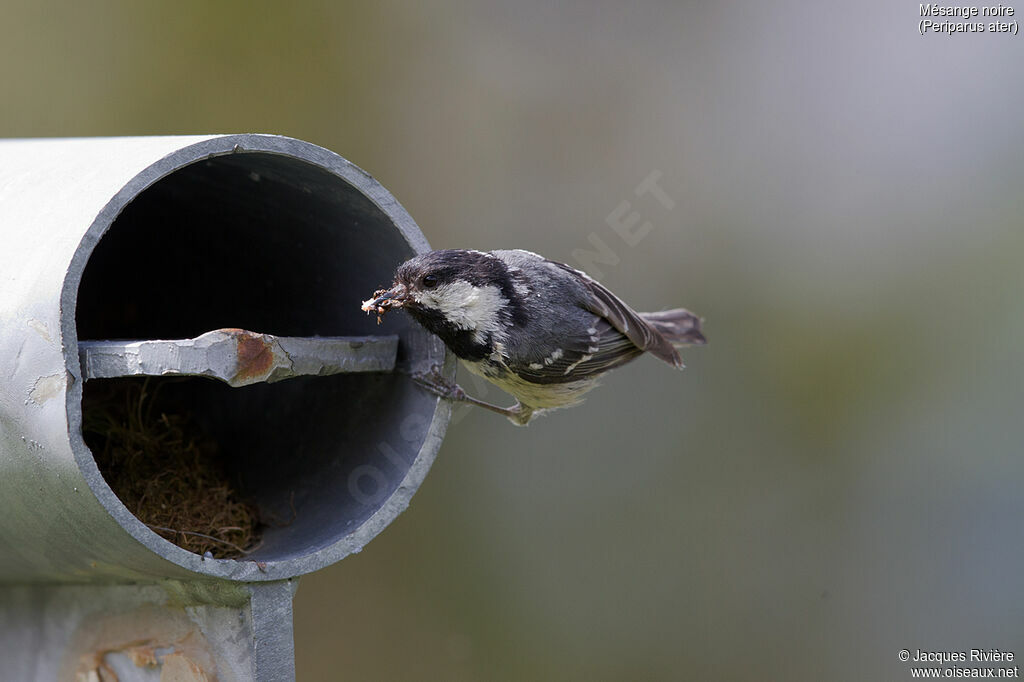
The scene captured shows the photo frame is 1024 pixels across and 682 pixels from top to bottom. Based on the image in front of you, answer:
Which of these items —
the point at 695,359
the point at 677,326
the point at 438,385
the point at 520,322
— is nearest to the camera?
the point at 438,385

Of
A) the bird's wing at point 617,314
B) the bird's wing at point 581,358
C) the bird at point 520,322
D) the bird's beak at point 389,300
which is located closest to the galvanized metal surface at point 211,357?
the bird's beak at point 389,300

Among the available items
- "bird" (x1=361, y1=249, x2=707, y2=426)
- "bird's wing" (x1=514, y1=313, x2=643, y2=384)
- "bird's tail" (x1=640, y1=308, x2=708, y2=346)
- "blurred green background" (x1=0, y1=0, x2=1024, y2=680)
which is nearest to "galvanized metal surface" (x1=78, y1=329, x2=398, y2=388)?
"bird" (x1=361, y1=249, x2=707, y2=426)

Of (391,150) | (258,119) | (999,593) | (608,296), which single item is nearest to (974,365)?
(999,593)

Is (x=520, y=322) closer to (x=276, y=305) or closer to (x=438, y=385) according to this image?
(x=438, y=385)

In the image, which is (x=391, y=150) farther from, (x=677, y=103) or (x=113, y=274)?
(x=113, y=274)

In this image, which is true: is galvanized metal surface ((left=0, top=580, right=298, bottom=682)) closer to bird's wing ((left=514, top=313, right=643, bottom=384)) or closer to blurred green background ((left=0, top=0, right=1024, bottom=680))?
bird's wing ((left=514, top=313, right=643, bottom=384))

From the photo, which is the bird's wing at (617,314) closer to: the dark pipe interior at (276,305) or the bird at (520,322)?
the bird at (520,322)

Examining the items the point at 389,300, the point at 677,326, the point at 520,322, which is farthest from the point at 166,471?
the point at 677,326
